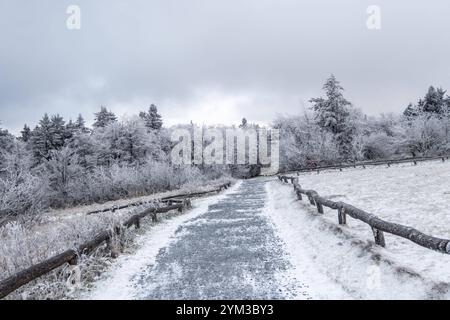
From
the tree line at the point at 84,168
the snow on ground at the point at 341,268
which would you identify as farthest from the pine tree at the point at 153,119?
the snow on ground at the point at 341,268

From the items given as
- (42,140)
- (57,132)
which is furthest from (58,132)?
(42,140)

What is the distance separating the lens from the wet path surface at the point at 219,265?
646 cm

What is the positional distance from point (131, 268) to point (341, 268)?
4.49m

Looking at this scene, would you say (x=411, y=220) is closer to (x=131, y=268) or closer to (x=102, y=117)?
(x=131, y=268)

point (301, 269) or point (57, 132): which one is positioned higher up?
point (57, 132)

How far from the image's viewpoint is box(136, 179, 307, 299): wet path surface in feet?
21.2

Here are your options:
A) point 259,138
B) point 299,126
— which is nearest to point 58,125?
point 259,138

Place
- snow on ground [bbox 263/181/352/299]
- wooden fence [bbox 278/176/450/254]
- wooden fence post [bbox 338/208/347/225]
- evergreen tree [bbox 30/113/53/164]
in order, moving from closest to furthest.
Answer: wooden fence [bbox 278/176/450/254], snow on ground [bbox 263/181/352/299], wooden fence post [bbox 338/208/347/225], evergreen tree [bbox 30/113/53/164]

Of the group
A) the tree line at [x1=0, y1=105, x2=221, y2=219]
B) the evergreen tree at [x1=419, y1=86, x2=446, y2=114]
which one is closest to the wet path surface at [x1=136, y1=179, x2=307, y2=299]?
the tree line at [x1=0, y1=105, x2=221, y2=219]

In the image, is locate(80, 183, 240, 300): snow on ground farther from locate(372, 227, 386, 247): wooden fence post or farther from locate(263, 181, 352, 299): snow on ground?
locate(372, 227, 386, 247): wooden fence post

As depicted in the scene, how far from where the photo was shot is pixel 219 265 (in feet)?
26.2
